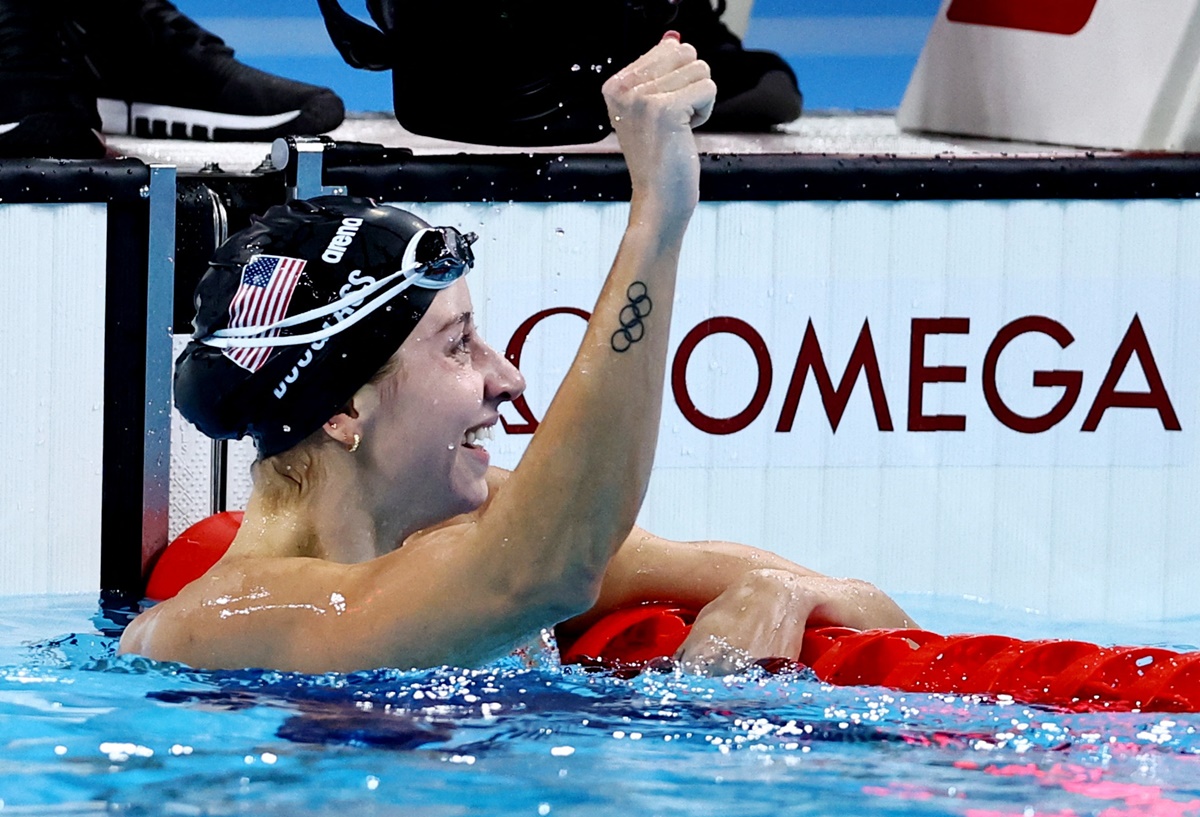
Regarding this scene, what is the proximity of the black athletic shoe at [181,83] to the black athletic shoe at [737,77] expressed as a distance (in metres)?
0.85

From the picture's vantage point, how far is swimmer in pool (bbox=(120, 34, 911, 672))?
1.60 metres

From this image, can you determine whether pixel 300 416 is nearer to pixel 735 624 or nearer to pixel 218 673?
pixel 218 673

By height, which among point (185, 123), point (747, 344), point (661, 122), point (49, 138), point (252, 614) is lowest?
point (252, 614)

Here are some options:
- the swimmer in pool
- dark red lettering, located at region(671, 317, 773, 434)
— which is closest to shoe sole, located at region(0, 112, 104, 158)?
dark red lettering, located at region(671, 317, 773, 434)

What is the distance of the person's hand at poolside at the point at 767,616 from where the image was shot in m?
2.04

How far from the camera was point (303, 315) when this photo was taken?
6.32ft

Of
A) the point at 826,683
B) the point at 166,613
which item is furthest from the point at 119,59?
the point at 826,683

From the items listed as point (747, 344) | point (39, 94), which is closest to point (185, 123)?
point (39, 94)

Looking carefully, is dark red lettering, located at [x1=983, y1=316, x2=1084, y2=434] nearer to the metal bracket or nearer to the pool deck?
the pool deck

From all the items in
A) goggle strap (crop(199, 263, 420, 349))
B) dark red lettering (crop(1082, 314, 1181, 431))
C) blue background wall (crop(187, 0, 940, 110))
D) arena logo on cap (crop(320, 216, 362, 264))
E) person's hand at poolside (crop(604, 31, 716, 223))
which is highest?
blue background wall (crop(187, 0, 940, 110))

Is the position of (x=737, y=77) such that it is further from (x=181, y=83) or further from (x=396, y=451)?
(x=396, y=451)

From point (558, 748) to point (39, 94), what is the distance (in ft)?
6.77

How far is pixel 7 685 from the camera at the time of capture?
2145 mm

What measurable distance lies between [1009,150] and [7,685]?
2.44m
